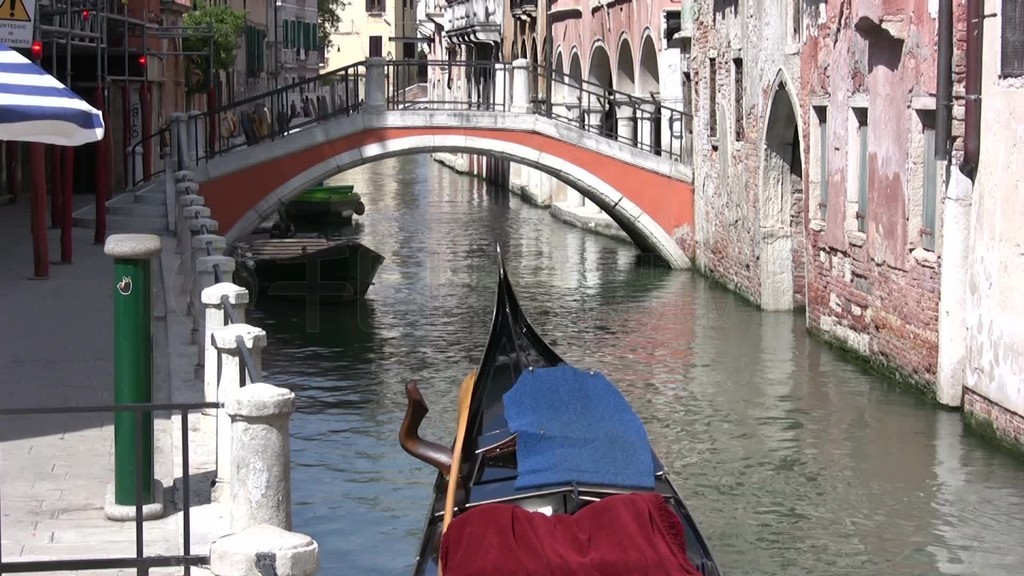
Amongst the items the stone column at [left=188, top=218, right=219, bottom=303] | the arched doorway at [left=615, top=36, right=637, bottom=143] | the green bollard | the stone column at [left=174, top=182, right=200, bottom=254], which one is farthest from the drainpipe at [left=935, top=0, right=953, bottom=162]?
the arched doorway at [left=615, top=36, right=637, bottom=143]

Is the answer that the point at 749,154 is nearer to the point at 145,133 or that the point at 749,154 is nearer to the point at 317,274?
the point at 317,274

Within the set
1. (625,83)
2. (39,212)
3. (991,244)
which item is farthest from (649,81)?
(991,244)

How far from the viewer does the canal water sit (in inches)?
287

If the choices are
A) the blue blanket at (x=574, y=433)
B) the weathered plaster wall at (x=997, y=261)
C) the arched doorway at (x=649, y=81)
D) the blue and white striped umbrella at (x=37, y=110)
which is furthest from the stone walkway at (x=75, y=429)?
the arched doorway at (x=649, y=81)

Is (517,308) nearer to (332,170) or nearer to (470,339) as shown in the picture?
(470,339)

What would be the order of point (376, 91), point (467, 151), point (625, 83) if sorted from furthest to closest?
1. point (625, 83)
2. point (467, 151)
3. point (376, 91)

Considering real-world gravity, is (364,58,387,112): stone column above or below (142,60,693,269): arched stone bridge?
above

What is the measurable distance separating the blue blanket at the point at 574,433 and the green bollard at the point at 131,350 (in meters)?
1.24

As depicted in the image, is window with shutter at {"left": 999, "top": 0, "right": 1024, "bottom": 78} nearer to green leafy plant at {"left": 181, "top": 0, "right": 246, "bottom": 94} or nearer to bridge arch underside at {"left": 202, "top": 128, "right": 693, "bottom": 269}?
bridge arch underside at {"left": 202, "top": 128, "right": 693, "bottom": 269}

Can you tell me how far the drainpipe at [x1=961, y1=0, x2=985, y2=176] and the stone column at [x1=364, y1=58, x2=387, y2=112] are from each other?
8477mm

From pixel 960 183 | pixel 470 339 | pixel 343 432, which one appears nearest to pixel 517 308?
pixel 343 432

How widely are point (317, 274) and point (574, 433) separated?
9198 millimetres

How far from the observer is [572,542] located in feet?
15.0

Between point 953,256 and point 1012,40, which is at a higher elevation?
point 1012,40
